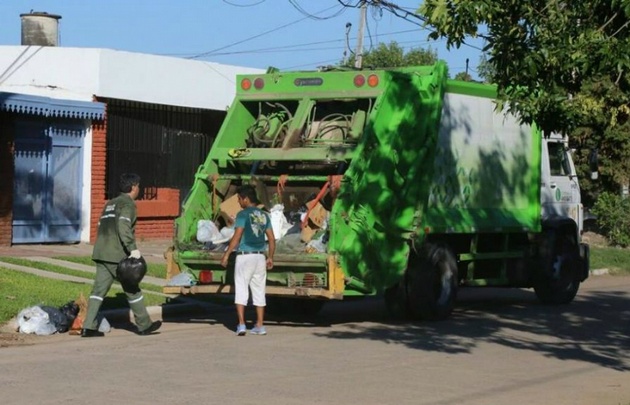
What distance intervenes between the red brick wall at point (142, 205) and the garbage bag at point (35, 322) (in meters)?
9.93

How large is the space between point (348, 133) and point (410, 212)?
1.24m

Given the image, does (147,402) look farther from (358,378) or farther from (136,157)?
(136,157)

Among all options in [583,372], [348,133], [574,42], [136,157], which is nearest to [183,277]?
[348,133]

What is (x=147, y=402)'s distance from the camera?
31.5 ft

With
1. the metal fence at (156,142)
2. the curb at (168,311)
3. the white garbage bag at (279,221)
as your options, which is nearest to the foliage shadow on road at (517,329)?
the white garbage bag at (279,221)

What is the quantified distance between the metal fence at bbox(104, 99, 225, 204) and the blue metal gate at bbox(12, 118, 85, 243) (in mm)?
1133

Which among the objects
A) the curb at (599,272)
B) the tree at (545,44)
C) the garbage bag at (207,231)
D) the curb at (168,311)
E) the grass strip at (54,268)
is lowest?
the curb at (168,311)

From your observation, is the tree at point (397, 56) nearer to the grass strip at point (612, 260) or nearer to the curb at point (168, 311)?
the grass strip at point (612, 260)

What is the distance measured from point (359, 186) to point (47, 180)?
33.3 ft

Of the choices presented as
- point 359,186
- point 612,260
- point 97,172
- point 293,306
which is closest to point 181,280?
point 293,306

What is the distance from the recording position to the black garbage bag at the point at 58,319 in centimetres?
1395

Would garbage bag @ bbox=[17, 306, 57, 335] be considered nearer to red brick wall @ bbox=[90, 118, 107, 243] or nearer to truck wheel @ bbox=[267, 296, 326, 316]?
truck wheel @ bbox=[267, 296, 326, 316]

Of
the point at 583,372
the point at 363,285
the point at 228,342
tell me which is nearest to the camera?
the point at 583,372

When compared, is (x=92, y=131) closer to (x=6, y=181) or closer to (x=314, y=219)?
(x=6, y=181)
